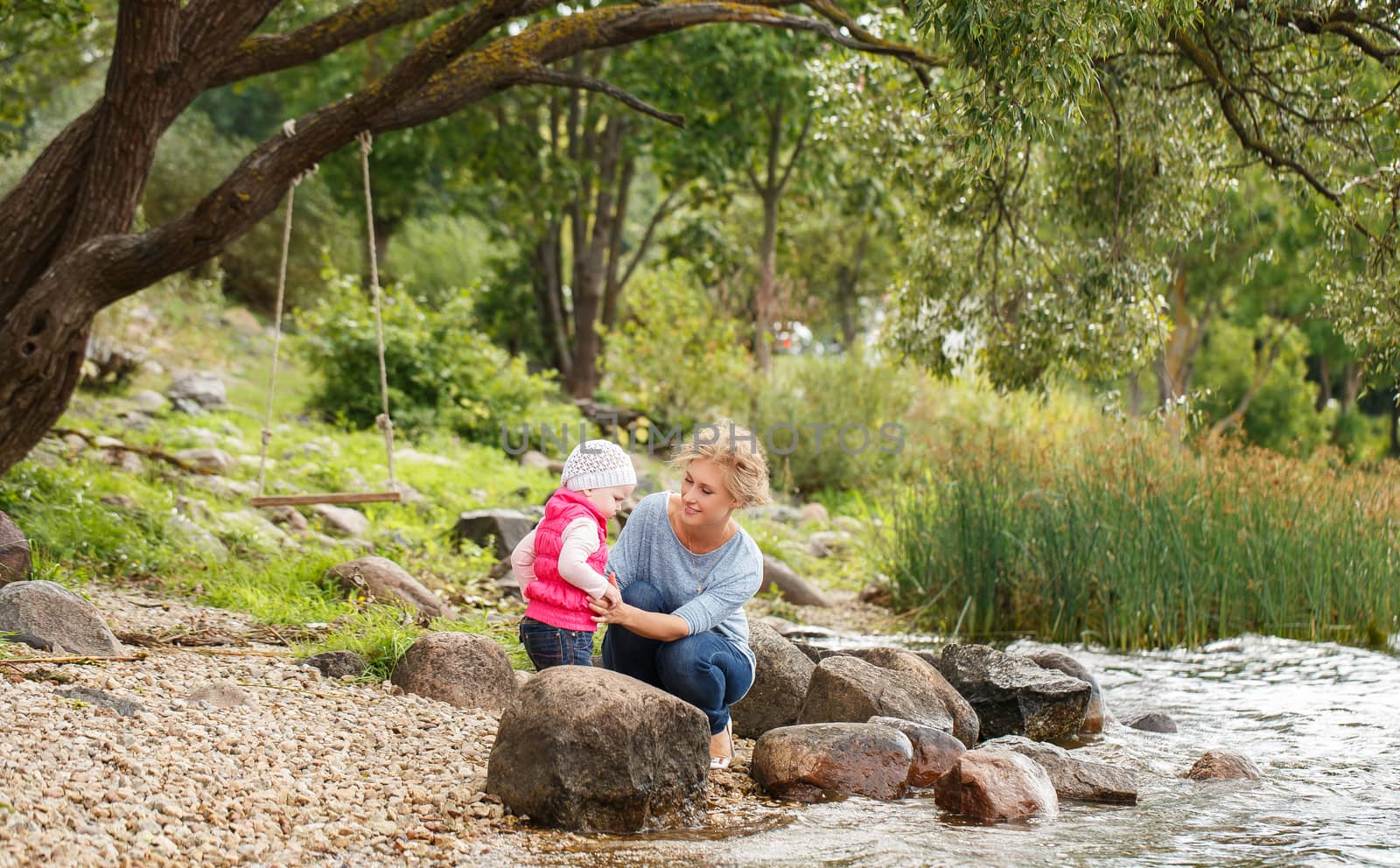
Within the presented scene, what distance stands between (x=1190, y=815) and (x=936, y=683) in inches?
48.1

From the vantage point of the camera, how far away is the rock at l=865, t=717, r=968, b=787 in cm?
386

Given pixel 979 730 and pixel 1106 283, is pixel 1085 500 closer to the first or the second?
pixel 1106 283

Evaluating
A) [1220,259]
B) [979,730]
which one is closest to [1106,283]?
[979,730]

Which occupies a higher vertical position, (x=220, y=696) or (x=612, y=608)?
(x=612, y=608)

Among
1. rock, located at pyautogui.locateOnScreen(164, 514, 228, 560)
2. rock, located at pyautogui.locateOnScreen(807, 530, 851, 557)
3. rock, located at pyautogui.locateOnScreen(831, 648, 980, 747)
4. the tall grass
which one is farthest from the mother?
rock, located at pyautogui.locateOnScreen(807, 530, 851, 557)

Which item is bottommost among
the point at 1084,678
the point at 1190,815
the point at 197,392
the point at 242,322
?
the point at 1190,815

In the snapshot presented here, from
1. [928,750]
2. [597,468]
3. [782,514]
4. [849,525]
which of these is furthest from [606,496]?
[782,514]

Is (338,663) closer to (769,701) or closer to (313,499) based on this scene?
(313,499)

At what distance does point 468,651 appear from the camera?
4.29 meters

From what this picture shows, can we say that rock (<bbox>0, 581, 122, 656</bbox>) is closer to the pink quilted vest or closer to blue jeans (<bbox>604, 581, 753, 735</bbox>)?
the pink quilted vest

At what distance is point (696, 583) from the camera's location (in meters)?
3.69

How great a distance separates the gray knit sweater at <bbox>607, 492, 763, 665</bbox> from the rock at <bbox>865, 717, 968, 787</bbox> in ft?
2.06

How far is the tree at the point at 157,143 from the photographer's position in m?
5.35

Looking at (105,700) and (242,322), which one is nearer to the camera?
(105,700)
